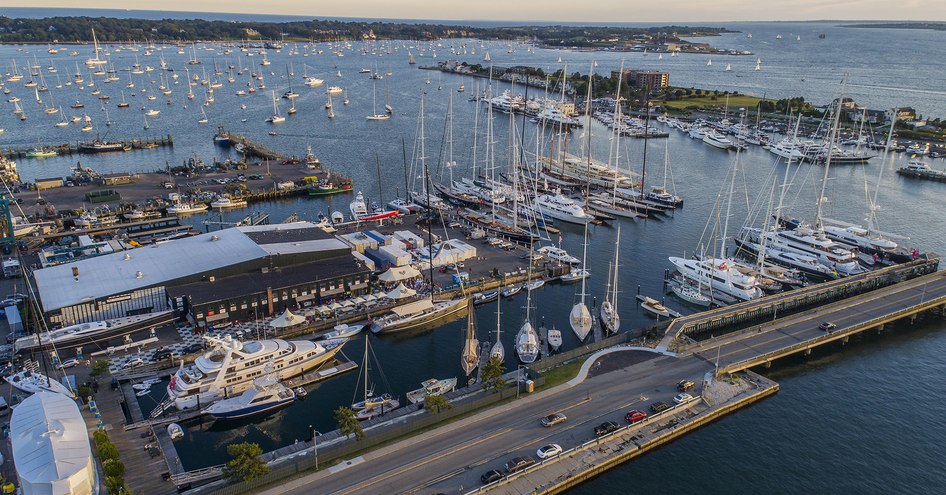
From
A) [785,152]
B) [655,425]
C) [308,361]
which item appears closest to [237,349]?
[308,361]

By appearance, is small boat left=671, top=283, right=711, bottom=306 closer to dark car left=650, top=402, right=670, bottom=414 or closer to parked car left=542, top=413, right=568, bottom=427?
dark car left=650, top=402, right=670, bottom=414

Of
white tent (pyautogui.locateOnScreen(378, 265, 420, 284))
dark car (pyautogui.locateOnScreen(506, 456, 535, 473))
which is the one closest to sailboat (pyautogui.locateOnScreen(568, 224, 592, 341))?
white tent (pyautogui.locateOnScreen(378, 265, 420, 284))

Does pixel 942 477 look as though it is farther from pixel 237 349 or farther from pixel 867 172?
pixel 867 172

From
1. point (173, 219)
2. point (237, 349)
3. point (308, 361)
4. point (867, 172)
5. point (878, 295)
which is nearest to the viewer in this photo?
point (237, 349)

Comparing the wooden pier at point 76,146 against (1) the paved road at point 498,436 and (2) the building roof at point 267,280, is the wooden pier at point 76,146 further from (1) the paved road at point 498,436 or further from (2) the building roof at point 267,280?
(1) the paved road at point 498,436

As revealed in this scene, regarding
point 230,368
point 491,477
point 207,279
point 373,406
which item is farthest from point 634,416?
point 207,279

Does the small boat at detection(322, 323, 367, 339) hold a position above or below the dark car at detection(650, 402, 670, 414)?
below
